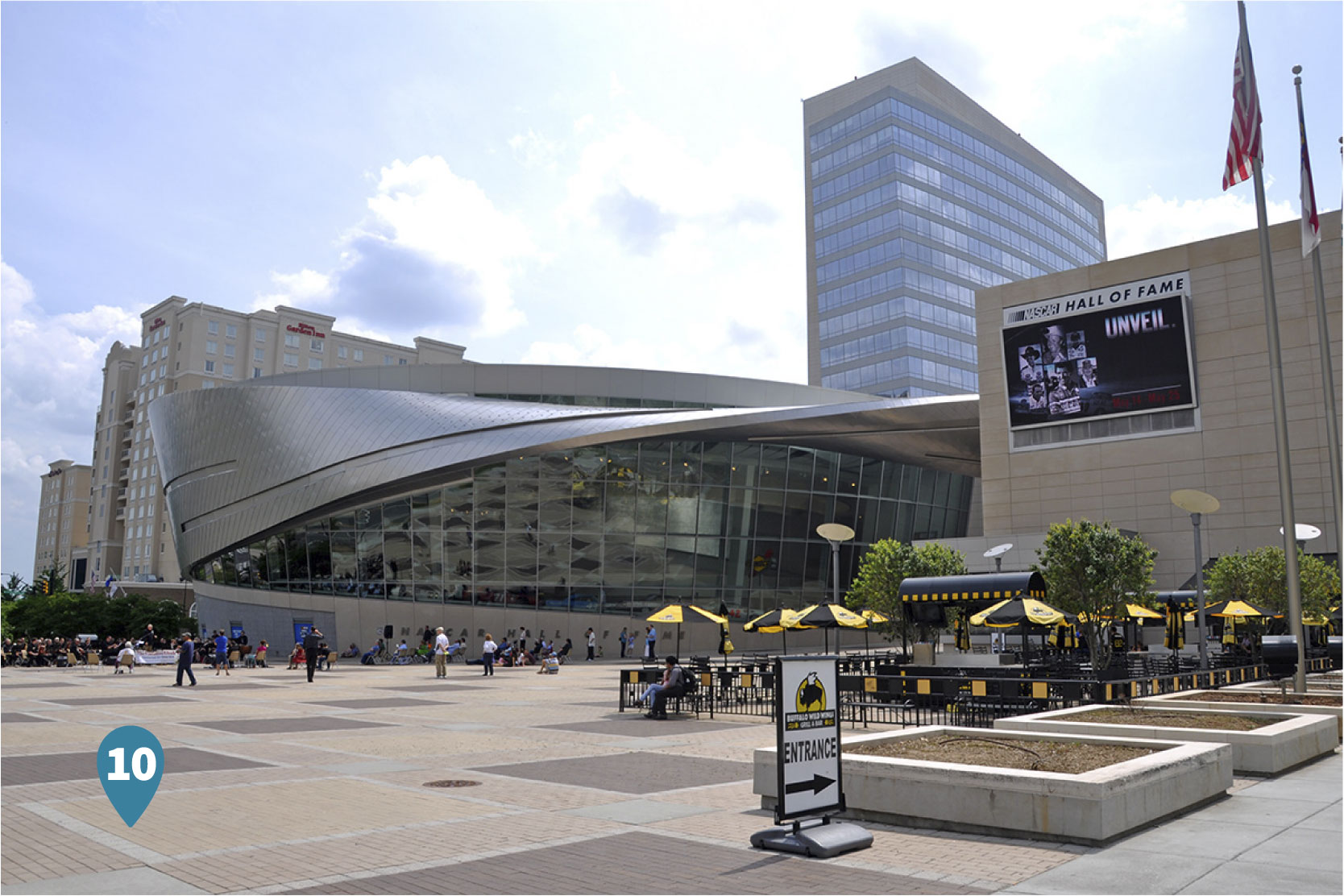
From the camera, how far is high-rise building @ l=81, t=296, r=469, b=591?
13638cm

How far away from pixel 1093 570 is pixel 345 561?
3668 cm

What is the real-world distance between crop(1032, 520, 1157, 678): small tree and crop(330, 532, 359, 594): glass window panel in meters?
35.0

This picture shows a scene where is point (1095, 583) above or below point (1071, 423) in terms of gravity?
below

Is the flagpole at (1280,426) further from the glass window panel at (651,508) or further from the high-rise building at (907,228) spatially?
the high-rise building at (907,228)

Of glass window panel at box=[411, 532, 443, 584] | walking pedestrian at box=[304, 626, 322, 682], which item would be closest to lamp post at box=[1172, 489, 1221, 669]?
walking pedestrian at box=[304, 626, 322, 682]

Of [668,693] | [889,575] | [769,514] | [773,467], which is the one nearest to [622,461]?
[773,467]

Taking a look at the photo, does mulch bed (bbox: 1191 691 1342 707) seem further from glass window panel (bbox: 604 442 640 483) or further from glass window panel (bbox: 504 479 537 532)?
glass window panel (bbox: 504 479 537 532)

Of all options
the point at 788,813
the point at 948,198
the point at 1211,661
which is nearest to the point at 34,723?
the point at 788,813

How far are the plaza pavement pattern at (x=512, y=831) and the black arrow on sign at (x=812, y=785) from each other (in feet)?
1.75

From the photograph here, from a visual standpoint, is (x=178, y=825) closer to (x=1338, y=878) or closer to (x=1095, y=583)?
(x=1338, y=878)

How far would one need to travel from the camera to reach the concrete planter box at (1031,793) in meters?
8.09

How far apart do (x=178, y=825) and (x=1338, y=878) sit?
9104 millimetres

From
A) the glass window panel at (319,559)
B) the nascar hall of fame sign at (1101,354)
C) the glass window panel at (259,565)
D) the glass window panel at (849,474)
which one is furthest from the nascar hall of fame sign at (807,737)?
the glass window panel at (259,565)

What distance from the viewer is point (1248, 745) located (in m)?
11.4
